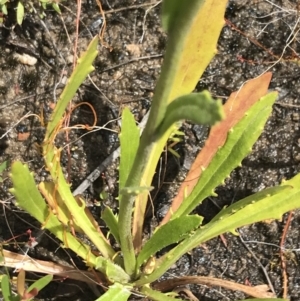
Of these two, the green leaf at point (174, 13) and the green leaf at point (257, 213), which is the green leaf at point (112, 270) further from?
the green leaf at point (174, 13)

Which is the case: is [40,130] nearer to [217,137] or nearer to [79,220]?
[79,220]

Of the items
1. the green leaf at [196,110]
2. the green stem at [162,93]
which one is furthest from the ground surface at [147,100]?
the green leaf at [196,110]

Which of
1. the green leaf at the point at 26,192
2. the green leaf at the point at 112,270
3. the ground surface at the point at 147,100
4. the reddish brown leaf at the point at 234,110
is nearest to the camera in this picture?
the green leaf at the point at 26,192

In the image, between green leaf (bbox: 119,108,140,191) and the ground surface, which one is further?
the ground surface

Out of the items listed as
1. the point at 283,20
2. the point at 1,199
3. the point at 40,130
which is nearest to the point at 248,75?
the point at 283,20

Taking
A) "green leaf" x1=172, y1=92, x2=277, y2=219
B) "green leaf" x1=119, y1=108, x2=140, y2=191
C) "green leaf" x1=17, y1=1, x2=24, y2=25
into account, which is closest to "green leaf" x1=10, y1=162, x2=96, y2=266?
"green leaf" x1=119, y1=108, x2=140, y2=191

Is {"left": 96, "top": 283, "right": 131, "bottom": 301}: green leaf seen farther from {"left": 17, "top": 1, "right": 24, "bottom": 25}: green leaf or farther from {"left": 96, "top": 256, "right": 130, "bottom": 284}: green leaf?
{"left": 17, "top": 1, "right": 24, "bottom": 25}: green leaf
